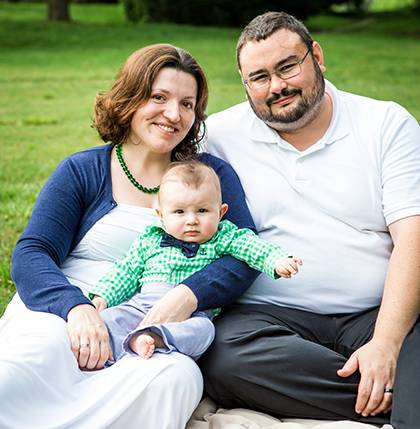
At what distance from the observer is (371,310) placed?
3.94 meters

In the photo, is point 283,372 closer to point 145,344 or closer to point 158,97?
point 145,344

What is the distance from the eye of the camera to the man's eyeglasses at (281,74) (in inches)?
160

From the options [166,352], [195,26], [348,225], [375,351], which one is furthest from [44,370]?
[195,26]

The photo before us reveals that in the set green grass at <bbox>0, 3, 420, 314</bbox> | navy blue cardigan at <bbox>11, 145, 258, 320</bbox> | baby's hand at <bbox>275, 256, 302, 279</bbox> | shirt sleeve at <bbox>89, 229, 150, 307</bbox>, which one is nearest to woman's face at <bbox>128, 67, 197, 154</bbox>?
navy blue cardigan at <bbox>11, 145, 258, 320</bbox>

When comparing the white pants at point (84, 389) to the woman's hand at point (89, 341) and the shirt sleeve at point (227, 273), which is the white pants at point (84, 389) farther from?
the shirt sleeve at point (227, 273)

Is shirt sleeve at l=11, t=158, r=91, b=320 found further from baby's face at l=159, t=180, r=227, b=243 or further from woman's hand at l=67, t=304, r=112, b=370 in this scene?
baby's face at l=159, t=180, r=227, b=243

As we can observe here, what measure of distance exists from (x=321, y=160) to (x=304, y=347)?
3.06ft

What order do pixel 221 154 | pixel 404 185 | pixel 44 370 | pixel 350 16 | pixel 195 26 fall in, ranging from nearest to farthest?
pixel 44 370 → pixel 404 185 → pixel 221 154 → pixel 195 26 → pixel 350 16

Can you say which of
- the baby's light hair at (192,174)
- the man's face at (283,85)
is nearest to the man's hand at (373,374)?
the baby's light hair at (192,174)

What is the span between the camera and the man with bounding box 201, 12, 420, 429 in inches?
140

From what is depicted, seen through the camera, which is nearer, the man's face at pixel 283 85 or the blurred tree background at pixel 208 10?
the man's face at pixel 283 85

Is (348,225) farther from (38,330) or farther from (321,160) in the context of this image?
(38,330)

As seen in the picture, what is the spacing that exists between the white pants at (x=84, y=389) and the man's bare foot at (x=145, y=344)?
0.03 m

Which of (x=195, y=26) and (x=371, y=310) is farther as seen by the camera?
(x=195, y=26)
